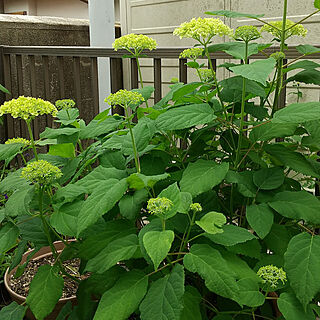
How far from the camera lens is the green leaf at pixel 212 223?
0.95 m

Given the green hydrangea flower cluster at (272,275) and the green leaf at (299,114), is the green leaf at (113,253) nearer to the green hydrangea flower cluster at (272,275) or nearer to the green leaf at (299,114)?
the green hydrangea flower cluster at (272,275)

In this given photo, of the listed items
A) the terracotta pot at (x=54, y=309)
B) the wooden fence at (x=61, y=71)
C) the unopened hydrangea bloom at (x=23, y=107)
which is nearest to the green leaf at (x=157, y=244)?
the unopened hydrangea bloom at (x=23, y=107)

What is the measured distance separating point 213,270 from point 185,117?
365mm

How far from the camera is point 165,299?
92 cm

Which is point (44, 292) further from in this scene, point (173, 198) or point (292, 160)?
point (292, 160)

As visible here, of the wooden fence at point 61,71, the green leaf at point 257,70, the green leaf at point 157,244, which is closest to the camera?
the green leaf at point 157,244

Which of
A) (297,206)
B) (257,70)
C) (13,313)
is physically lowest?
(13,313)

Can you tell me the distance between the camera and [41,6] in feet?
46.5

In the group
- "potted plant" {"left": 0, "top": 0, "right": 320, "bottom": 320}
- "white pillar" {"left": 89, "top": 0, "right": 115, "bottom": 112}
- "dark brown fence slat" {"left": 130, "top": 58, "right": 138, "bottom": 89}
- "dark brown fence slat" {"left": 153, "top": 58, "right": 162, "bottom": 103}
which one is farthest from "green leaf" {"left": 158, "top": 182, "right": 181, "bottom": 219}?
"white pillar" {"left": 89, "top": 0, "right": 115, "bottom": 112}

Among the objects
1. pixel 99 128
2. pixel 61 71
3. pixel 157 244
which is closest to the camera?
pixel 157 244

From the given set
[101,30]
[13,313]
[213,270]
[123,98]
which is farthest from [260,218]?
[101,30]

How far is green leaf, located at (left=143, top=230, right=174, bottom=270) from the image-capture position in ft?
2.83

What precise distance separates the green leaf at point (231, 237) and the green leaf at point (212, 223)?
0.08 ft

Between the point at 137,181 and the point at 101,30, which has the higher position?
the point at 101,30
